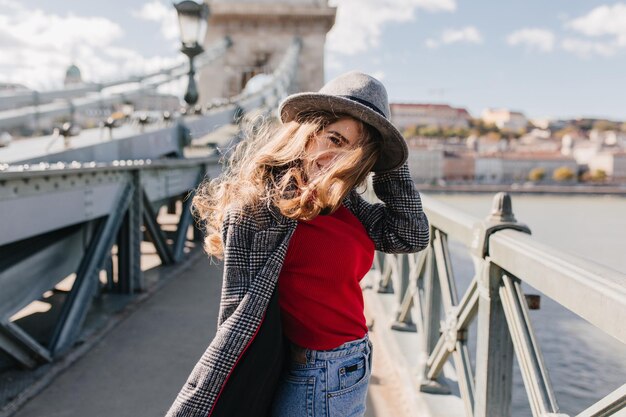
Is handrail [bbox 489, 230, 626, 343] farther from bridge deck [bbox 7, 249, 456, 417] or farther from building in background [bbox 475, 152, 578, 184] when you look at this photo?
building in background [bbox 475, 152, 578, 184]

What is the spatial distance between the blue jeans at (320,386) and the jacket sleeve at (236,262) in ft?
0.61

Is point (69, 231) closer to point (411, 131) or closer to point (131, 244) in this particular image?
point (131, 244)

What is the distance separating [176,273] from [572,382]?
9.17ft

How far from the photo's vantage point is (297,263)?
3.73 feet

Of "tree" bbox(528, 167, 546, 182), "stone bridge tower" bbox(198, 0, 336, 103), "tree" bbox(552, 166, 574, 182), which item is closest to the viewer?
"stone bridge tower" bbox(198, 0, 336, 103)

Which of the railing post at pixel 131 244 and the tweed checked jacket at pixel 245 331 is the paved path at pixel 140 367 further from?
the tweed checked jacket at pixel 245 331

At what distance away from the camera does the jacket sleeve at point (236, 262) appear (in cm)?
108

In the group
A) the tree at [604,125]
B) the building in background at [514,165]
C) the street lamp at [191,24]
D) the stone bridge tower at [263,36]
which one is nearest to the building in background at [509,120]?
the tree at [604,125]

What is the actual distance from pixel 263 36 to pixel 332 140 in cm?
2060

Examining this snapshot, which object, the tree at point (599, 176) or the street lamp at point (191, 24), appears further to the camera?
the tree at point (599, 176)

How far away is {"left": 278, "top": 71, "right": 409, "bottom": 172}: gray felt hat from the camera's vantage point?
1152mm

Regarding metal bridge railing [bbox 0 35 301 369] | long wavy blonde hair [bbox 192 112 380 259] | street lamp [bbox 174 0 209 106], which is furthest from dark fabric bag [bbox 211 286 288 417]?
street lamp [bbox 174 0 209 106]

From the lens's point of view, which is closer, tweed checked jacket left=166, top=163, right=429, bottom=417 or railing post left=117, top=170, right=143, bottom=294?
tweed checked jacket left=166, top=163, right=429, bottom=417

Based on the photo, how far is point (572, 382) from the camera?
10.9 ft
